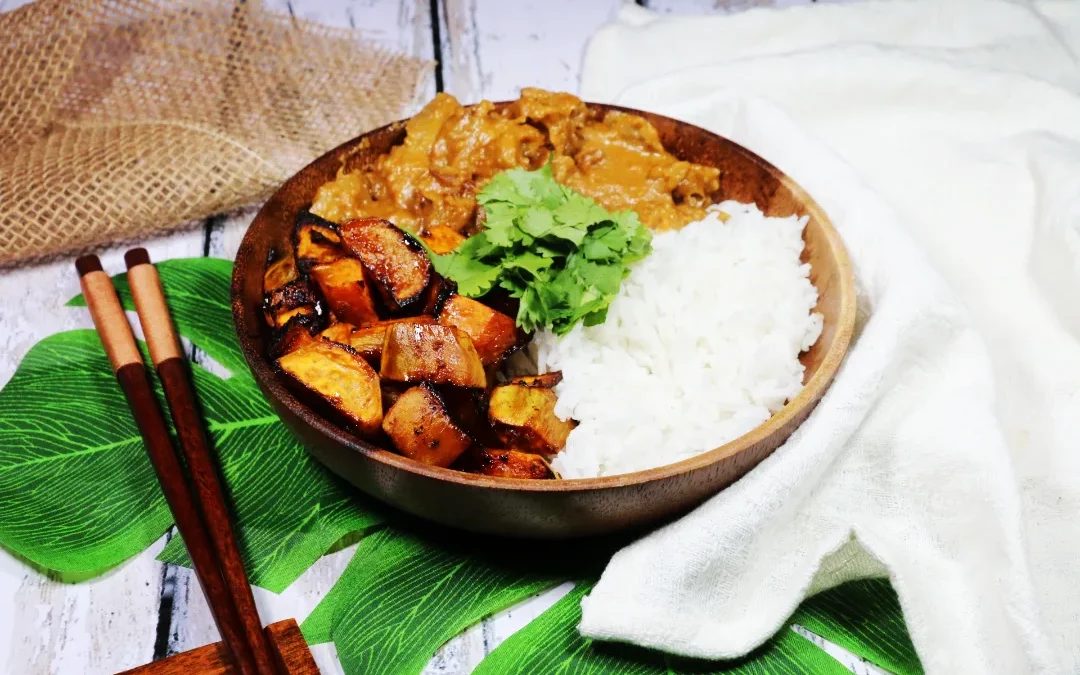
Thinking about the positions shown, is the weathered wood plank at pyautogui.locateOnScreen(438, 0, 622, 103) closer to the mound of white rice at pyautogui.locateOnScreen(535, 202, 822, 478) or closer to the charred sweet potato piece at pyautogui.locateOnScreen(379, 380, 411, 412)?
the mound of white rice at pyautogui.locateOnScreen(535, 202, 822, 478)

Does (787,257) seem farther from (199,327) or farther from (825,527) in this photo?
(199,327)

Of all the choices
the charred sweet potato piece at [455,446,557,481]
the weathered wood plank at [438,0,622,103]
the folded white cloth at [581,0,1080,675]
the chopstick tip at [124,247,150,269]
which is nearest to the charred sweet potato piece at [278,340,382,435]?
the charred sweet potato piece at [455,446,557,481]

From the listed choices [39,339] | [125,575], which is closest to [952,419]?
[125,575]

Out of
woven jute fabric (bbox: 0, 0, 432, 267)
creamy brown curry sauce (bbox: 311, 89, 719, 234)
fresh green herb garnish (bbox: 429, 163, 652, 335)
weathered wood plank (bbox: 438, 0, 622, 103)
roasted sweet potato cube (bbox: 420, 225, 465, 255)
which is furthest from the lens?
weathered wood plank (bbox: 438, 0, 622, 103)

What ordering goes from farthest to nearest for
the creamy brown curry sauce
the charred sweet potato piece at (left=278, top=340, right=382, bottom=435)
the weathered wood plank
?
1. the weathered wood plank
2. the creamy brown curry sauce
3. the charred sweet potato piece at (left=278, top=340, right=382, bottom=435)

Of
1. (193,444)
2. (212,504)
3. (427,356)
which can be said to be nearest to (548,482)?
(427,356)

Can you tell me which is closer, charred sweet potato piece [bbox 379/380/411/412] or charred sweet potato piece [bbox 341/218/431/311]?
charred sweet potato piece [bbox 379/380/411/412]

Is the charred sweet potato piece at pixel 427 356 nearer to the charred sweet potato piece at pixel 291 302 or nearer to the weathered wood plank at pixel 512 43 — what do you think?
the charred sweet potato piece at pixel 291 302

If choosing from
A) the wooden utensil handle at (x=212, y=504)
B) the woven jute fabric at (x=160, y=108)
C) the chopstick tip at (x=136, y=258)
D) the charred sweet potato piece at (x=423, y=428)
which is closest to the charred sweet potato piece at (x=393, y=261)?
the charred sweet potato piece at (x=423, y=428)
